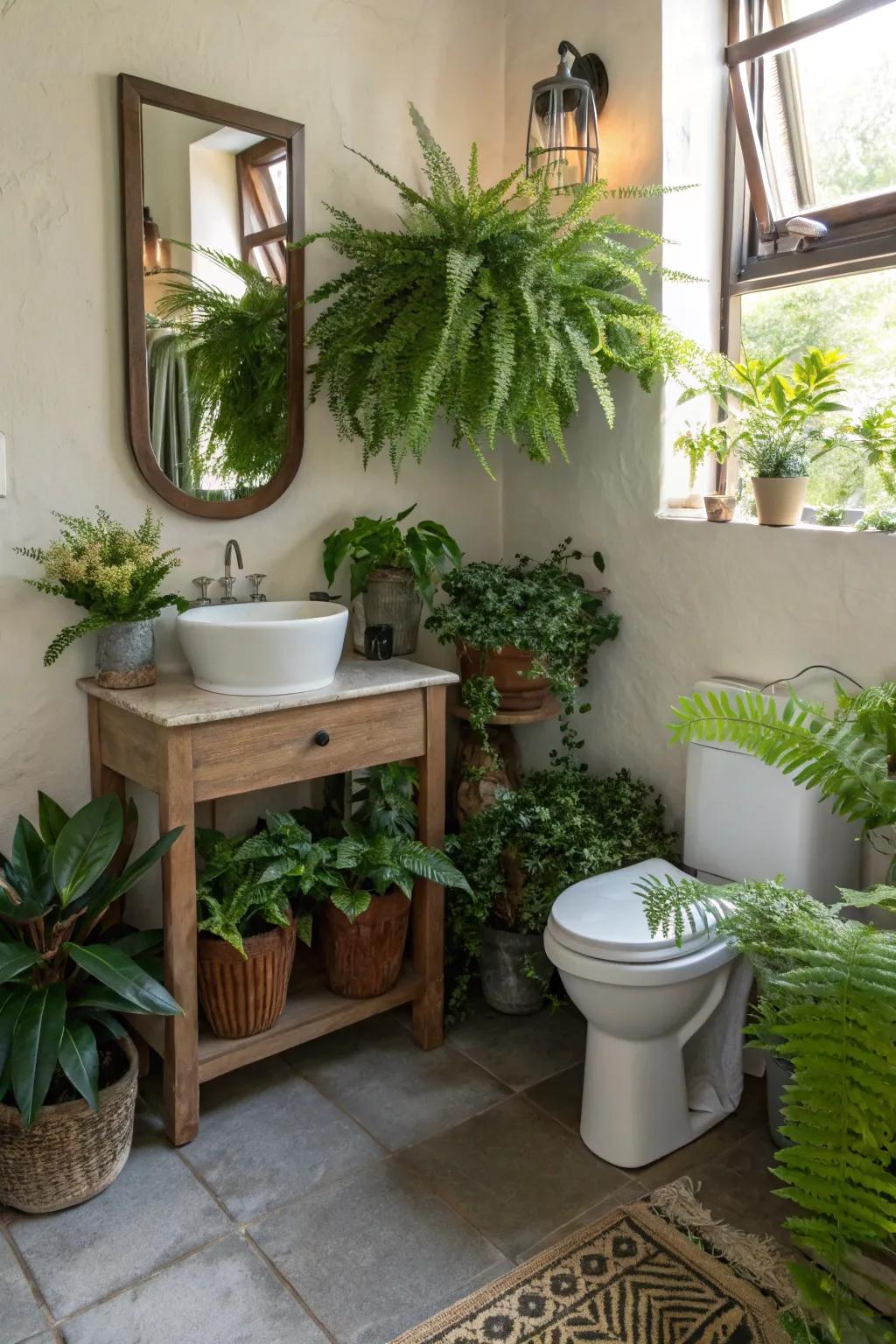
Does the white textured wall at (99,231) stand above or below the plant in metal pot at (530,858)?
above

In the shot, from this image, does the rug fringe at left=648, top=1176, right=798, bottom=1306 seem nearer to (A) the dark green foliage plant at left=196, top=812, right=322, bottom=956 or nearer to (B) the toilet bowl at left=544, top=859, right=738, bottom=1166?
(B) the toilet bowl at left=544, top=859, right=738, bottom=1166

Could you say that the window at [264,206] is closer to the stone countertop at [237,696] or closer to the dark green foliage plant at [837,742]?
the stone countertop at [237,696]

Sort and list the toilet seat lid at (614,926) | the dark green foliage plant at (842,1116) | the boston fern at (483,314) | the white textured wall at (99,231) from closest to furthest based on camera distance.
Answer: the dark green foliage plant at (842,1116), the toilet seat lid at (614,926), the white textured wall at (99,231), the boston fern at (483,314)

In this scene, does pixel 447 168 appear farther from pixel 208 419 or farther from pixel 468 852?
pixel 468 852

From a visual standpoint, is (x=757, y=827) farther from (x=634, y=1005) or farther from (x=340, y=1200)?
(x=340, y=1200)

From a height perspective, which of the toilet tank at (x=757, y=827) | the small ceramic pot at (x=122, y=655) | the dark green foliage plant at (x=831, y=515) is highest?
the dark green foliage plant at (x=831, y=515)

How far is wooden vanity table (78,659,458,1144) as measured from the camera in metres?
1.93

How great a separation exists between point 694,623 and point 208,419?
1.21m

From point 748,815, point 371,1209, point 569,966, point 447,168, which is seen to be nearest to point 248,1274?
point 371,1209

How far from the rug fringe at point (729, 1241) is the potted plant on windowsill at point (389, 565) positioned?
129 centimetres

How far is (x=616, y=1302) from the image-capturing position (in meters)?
1.66

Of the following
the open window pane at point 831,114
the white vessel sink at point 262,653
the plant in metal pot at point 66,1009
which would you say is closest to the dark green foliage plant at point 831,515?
the open window pane at point 831,114

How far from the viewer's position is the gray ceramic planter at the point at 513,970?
2438 millimetres

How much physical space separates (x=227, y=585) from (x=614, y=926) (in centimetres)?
113
